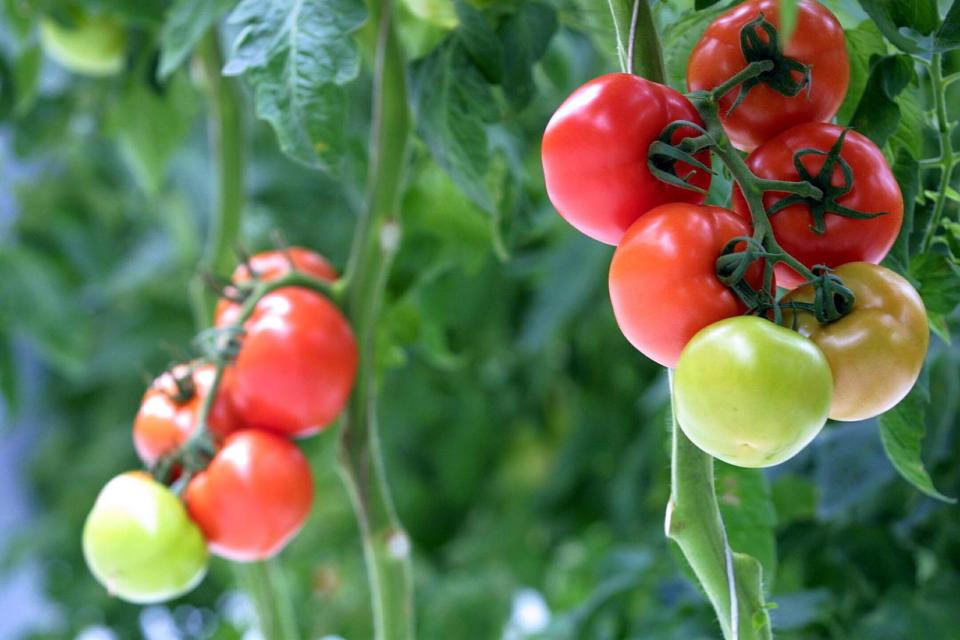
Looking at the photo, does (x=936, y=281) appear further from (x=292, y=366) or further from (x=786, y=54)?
(x=292, y=366)

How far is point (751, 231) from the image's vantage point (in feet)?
1.01

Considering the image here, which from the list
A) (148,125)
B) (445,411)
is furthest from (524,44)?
(445,411)

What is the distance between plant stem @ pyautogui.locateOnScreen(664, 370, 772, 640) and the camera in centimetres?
31

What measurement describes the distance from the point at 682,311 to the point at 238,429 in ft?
0.83

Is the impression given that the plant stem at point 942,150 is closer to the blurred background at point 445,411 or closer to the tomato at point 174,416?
the blurred background at point 445,411

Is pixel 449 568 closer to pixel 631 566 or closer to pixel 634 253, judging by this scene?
pixel 631 566

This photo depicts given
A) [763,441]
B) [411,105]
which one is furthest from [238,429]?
[763,441]

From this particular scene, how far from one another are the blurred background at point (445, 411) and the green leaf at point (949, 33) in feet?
0.61

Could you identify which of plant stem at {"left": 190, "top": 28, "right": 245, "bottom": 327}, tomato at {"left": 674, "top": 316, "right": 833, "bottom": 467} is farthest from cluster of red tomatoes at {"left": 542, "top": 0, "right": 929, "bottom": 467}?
plant stem at {"left": 190, "top": 28, "right": 245, "bottom": 327}

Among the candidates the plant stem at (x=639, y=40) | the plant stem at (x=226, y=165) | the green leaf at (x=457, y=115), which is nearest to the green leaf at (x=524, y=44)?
the green leaf at (x=457, y=115)

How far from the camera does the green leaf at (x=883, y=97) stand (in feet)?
1.12

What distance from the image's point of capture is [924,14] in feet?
1.08

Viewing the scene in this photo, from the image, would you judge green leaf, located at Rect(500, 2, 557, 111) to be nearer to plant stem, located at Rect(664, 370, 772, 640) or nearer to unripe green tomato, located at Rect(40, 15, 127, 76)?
plant stem, located at Rect(664, 370, 772, 640)

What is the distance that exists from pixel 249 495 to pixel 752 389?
0.25m
